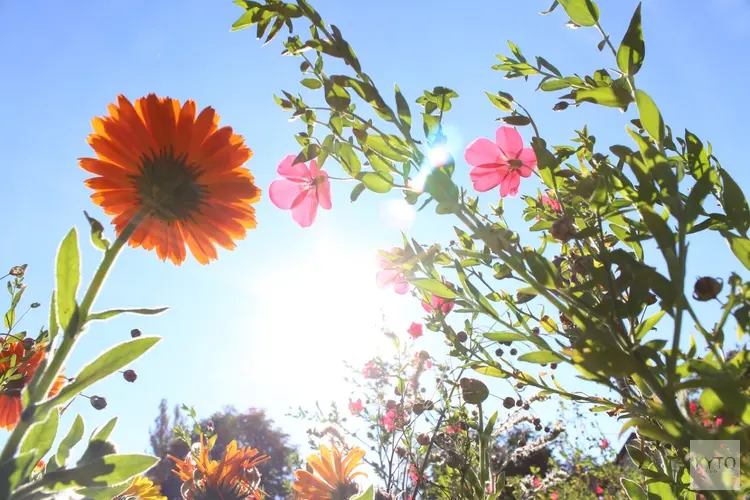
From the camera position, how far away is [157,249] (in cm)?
108

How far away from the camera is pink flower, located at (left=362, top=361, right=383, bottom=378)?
3145 mm

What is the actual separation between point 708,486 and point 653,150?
1.42 ft

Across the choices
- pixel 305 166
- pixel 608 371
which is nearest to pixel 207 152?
pixel 305 166

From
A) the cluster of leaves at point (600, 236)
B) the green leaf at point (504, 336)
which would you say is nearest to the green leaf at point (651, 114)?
the cluster of leaves at point (600, 236)

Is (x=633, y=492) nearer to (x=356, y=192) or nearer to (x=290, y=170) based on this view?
(x=356, y=192)

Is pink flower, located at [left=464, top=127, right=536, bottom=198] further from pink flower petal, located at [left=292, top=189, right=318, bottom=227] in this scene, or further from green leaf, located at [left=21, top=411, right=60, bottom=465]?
green leaf, located at [left=21, top=411, right=60, bottom=465]

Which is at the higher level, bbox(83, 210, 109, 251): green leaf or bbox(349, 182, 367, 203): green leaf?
bbox(349, 182, 367, 203): green leaf

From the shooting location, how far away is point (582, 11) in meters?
0.85

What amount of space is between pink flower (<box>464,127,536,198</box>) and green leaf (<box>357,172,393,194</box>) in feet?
1.65

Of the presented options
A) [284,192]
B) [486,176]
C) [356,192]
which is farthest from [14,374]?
[486,176]

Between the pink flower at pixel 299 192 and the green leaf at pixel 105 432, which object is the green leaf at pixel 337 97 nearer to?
the pink flower at pixel 299 192

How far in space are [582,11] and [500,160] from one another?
472 millimetres

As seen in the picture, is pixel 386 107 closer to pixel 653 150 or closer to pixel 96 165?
pixel 653 150

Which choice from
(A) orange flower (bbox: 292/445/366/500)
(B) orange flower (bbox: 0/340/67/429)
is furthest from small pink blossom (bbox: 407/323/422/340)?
(B) orange flower (bbox: 0/340/67/429)
